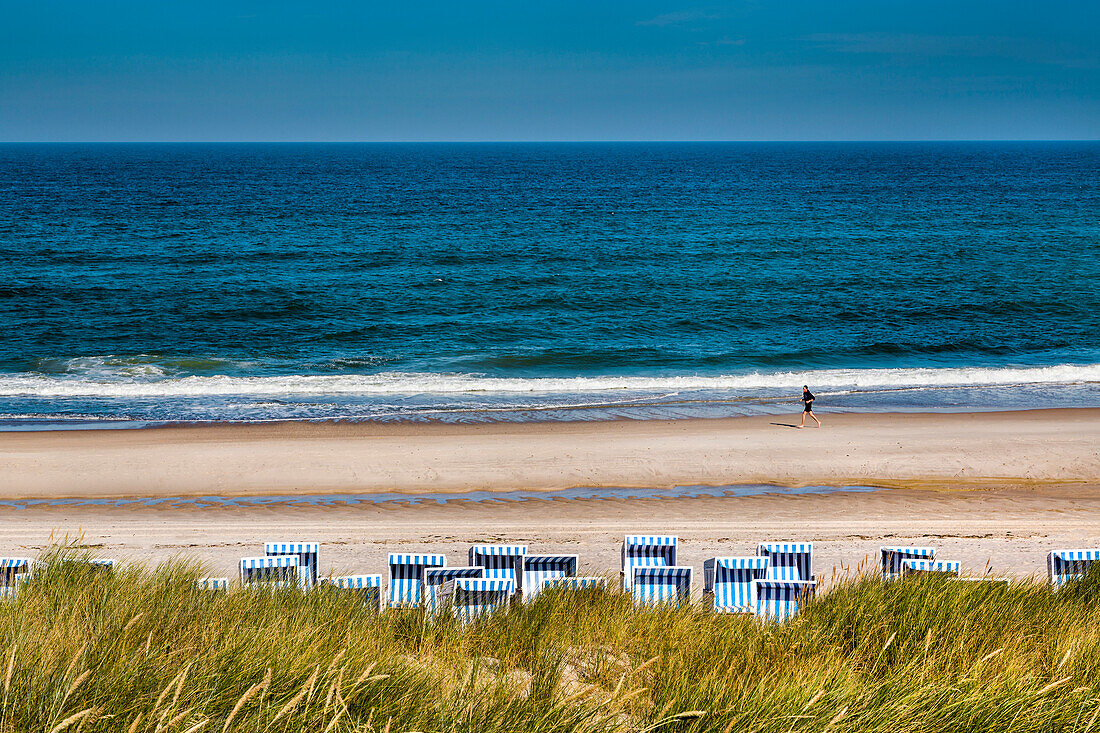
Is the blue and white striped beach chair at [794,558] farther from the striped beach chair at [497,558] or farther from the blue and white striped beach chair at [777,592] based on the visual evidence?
the striped beach chair at [497,558]

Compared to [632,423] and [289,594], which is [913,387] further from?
[289,594]

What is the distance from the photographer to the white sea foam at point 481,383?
2672 cm

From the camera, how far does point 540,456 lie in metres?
19.8

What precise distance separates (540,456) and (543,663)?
1442cm

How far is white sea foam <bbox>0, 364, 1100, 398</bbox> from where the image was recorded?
26.7m

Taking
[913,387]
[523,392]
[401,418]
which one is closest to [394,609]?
[401,418]

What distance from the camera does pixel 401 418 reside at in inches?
922

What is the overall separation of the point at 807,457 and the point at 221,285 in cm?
3145

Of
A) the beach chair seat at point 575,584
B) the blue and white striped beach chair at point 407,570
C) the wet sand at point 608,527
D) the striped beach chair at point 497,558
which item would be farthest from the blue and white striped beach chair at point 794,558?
the blue and white striped beach chair at point 407,570

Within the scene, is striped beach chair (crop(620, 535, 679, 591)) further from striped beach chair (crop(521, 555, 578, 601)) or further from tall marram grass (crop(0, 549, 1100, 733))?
tall marram grass (crop(0, 549, 1100, 733))

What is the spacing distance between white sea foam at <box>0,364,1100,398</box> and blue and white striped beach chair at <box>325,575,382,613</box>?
16621 mm

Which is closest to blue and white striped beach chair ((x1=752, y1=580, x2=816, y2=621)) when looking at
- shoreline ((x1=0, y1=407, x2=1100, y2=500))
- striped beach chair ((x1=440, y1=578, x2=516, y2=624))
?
striped beach chair ((x1=440, y1=578, x2=516, y2=624))

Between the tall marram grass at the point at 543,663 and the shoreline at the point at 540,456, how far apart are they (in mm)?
10724

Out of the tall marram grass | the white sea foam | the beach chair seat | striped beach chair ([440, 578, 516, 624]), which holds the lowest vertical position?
the white sea foam
